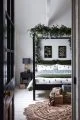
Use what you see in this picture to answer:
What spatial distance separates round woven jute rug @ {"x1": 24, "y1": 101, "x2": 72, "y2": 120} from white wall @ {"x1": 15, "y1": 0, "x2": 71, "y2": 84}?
12.6ft

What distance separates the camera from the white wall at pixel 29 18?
8.66 m

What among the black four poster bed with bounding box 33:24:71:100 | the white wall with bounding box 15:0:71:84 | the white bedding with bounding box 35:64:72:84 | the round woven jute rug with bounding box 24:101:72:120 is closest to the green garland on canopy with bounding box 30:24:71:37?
the black four poster bed with bounding box 33:24:71:100

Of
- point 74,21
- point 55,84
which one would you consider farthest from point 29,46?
point 74,21

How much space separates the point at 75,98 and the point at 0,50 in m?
1.35

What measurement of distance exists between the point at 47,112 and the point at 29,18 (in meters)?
5.24

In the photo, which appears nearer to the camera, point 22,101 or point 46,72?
point 22,101

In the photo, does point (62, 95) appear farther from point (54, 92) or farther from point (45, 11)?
point (45, 11)

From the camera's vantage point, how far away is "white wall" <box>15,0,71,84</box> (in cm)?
866

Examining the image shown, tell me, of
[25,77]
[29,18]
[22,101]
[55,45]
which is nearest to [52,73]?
[25,77]

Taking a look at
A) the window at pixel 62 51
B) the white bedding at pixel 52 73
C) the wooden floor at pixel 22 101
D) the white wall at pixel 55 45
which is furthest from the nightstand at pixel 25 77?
the window at pixel 62 51

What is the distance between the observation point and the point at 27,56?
884cm

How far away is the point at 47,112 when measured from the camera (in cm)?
454

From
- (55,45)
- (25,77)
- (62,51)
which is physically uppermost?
(55,45)

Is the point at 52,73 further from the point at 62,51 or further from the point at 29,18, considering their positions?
the point at 29,18
